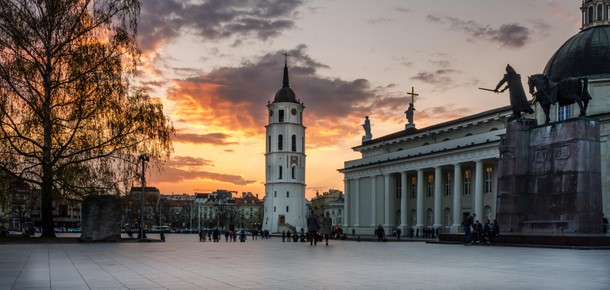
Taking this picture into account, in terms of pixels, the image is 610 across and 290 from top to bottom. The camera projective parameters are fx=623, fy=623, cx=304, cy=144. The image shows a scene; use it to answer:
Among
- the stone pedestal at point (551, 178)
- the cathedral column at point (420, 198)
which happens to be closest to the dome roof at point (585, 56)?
the cathedral column at point (420, 198)

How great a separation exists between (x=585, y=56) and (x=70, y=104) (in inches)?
1641

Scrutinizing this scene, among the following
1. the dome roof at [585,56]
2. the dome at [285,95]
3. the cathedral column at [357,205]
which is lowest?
the cathedral column at [357,205]

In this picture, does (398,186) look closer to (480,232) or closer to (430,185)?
(430,185)

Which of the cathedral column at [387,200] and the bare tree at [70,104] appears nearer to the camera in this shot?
the bare tree at [70,104]

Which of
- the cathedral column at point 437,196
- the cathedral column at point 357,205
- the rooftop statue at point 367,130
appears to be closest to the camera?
the cathedral column at point 437,196

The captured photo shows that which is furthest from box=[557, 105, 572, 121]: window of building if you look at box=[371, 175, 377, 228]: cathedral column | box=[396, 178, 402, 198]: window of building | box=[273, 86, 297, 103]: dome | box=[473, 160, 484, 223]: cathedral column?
box=[273, 86, 297, 103]: dome

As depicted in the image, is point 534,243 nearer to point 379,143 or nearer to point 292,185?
point 379,143

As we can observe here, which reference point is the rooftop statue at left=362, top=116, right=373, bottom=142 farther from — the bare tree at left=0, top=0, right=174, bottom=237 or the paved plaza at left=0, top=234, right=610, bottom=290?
the paved plaza at left=0, top=234, right=610, bottom=290

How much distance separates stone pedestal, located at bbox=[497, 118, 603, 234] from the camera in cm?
2492

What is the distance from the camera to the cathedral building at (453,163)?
173 feet

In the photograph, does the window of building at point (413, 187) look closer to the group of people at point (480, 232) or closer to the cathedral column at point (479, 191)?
the cathedral column at point (479, 191)

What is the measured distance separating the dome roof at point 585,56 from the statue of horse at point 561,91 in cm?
2674

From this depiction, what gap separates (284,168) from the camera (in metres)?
112

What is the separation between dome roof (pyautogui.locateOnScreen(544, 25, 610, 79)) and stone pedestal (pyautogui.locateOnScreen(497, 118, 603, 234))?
28550 mm
